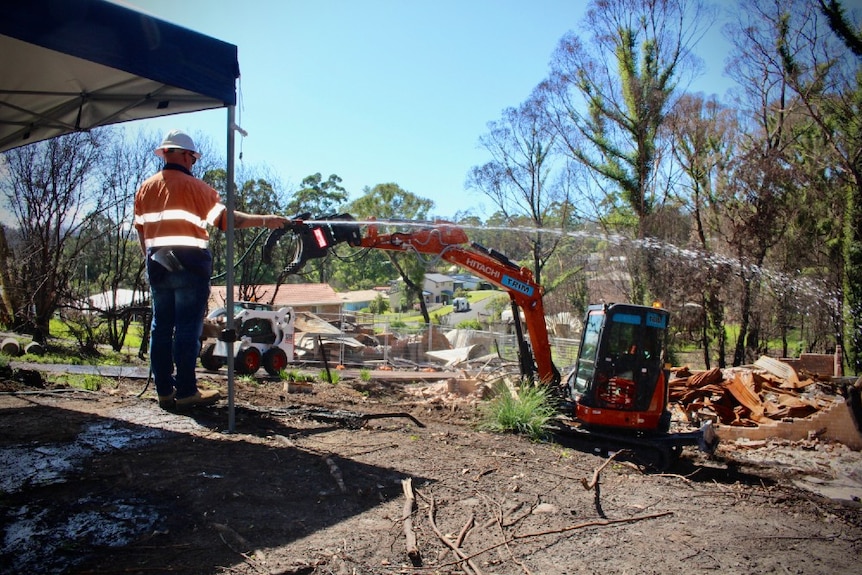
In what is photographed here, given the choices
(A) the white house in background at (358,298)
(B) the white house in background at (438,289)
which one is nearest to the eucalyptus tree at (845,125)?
(A) the white house in background at (358,298)

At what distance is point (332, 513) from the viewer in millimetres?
3715

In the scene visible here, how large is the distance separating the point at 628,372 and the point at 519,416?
1.83 metres

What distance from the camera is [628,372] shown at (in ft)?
28.5

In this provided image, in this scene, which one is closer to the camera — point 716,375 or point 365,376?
point 716,375

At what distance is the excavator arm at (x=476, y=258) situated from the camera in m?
8.48

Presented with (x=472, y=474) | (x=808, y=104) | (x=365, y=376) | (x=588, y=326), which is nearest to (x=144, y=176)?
(x=365, y=376)

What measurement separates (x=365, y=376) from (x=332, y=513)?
10831mm

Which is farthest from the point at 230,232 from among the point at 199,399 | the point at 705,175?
the point at 705,175

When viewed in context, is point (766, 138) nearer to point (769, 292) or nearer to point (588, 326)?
point (769, 292)

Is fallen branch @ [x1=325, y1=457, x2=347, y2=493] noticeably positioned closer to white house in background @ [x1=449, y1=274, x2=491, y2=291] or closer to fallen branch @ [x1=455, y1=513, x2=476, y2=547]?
fallen branch @ [x1=455, y1=513, x2=476, y2=547]

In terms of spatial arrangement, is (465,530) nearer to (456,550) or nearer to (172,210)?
(456,550)

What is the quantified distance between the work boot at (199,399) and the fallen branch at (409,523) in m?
2.26

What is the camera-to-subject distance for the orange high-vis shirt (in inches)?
197

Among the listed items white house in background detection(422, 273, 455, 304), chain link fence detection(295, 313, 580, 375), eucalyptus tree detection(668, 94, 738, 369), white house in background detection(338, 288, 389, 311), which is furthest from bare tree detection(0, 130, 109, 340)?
white house in background detection(422, 273, 455, 304)
